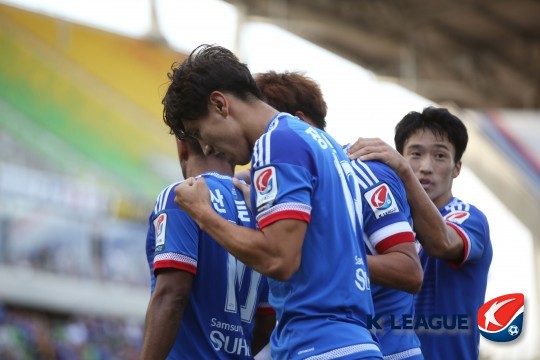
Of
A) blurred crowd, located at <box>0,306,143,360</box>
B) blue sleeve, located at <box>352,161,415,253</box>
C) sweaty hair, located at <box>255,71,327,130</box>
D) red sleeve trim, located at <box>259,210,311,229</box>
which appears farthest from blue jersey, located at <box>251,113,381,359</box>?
blurred crowd, located at <box>0,306,143,360</box>

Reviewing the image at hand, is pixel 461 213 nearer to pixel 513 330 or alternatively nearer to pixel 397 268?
pixel 513 330

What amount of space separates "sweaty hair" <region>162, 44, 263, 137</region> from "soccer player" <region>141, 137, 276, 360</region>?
52 cm

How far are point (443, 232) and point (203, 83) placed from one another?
3.53 ft

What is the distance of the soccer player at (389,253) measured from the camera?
10.2 feet

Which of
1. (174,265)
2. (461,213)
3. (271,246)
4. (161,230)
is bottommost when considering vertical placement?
(271,246)

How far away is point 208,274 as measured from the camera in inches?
147

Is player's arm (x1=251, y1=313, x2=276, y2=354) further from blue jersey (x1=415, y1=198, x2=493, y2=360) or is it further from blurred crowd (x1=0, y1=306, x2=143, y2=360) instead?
blurred crowd (x1=0, y1=306, x2=143, y2=360)

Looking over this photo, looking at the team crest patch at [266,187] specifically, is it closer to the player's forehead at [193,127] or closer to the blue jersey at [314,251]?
the blue jersey at [314,251]

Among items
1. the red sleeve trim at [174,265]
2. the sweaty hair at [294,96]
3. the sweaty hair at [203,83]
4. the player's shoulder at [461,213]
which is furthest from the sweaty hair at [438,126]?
the sweaty hair at [203,83]

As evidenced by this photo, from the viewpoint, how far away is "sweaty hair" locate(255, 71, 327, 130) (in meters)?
3.90

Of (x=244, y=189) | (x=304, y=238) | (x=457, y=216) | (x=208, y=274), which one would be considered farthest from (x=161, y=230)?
(x=457, y=216)

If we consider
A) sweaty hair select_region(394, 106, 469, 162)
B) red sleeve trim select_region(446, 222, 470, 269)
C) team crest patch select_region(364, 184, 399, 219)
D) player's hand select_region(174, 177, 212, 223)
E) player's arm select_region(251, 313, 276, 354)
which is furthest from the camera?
sweaty hair select_region(394, 106, 469, 162)

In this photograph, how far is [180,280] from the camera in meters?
3.64

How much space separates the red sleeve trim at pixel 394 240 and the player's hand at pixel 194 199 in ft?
1.75
